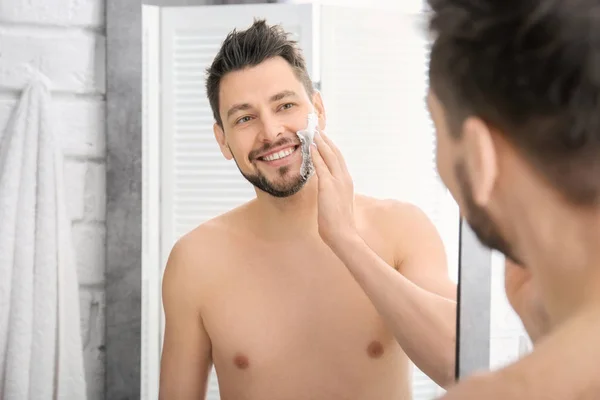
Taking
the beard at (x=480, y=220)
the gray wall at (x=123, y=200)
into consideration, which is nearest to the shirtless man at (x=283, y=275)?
the gray wall at (x=123, y=200)

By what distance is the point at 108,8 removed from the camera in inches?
40.8

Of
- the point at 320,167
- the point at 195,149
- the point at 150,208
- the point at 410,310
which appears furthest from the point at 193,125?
the point at 410,310

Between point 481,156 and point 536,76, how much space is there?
54 mm

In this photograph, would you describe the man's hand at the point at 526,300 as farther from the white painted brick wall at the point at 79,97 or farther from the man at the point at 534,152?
the white painted brick wall at the point at 79,97

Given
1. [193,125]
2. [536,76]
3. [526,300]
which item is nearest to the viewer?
[536,76]

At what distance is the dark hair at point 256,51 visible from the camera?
35.0 inches

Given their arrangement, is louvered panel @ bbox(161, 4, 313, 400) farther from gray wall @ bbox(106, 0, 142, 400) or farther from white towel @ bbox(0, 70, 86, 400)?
white towel @ bbox(0, 70, 86, 400)

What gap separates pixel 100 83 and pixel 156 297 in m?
0.34

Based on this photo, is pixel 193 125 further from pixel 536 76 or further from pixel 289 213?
pixel 536 76

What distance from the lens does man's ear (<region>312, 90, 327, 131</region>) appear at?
911 mm

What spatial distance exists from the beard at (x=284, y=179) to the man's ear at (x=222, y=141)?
3 cm

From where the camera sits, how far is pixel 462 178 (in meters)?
0.42

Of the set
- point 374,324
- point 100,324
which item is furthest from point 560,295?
point 100,324

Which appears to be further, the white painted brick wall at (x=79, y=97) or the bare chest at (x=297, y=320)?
the white painted brick wall at (x=79, y=97)
